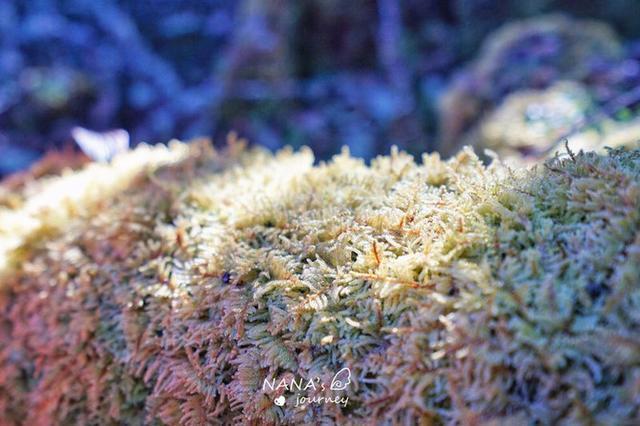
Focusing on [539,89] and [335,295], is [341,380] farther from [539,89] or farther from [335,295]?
[539,89]

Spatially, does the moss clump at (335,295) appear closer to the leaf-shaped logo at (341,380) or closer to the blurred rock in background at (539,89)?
the leaf-shaped logo at (341,380)

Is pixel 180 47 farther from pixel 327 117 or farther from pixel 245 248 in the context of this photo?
pixel 245 248

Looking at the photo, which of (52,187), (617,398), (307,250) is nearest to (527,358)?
(617,398)

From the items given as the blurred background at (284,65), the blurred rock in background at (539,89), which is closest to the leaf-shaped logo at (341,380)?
the blurred rock in background at (539,89)

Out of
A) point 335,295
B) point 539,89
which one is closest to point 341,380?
point 335,295

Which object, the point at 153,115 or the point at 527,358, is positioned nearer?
the point at 527,358

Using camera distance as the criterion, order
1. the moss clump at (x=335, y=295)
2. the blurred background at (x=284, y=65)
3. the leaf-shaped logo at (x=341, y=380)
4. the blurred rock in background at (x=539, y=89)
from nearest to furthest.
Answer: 1. the moss clump at (x=335, y=295)
2. the leaf-shaped logo at (x=341, y=380)
3. the blurred rock in background at (x=539, y=89)
4. the blurred background at (x=284, y=65)
